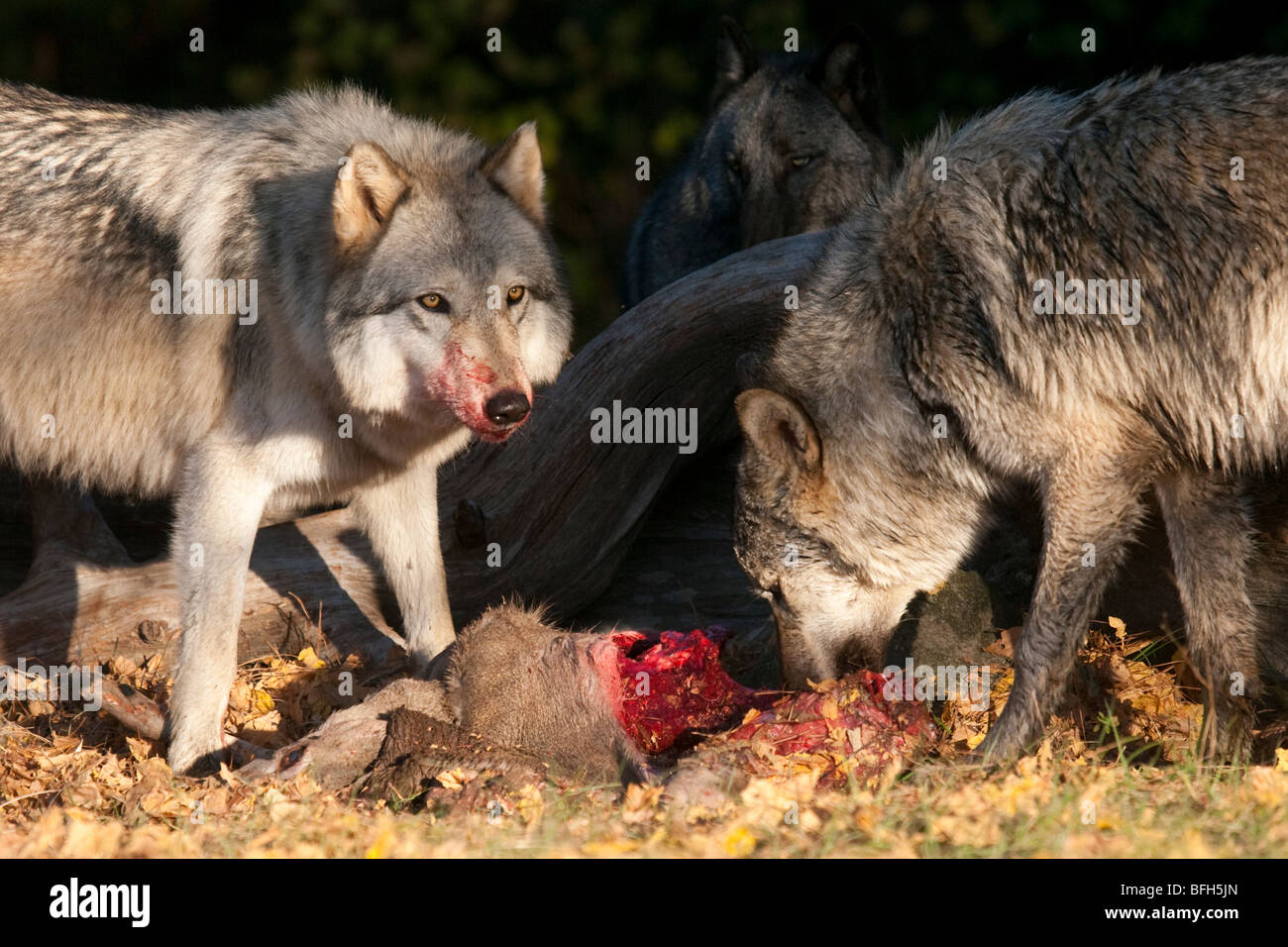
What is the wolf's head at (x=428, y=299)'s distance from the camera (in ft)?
14.8

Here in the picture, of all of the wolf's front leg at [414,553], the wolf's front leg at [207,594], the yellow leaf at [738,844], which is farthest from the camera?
the wolf's front leg at [414,553]

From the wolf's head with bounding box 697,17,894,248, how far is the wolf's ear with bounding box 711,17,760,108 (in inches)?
1.6

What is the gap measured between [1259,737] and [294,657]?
13.7ft

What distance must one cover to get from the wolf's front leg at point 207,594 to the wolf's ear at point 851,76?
4568mm

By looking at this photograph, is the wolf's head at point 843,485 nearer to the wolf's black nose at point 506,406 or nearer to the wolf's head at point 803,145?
the wolf's black nose at point 506,406

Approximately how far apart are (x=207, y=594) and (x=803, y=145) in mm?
4535

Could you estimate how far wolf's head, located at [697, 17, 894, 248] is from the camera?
7723 millimetres

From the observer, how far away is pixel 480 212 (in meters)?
4.84

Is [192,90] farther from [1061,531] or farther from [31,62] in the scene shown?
[1061,531]

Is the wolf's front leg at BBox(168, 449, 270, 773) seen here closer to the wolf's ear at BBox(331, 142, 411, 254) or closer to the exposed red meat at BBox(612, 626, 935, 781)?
the wolf's ear at BBox(331, 142, 411, 254)

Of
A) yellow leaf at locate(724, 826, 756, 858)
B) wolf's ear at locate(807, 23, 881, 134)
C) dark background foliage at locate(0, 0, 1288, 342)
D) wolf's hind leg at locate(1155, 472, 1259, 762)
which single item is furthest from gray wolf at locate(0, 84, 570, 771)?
dark background foliage at locate(0, 0, 1288, 342)

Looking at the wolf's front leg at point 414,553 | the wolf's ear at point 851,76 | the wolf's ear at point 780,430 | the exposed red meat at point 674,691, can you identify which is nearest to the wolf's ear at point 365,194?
the wolf's front leg at point 414,553

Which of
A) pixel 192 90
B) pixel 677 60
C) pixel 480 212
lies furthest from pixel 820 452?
pixel 192 90

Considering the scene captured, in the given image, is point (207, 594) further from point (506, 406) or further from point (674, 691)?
point (674, 691)
